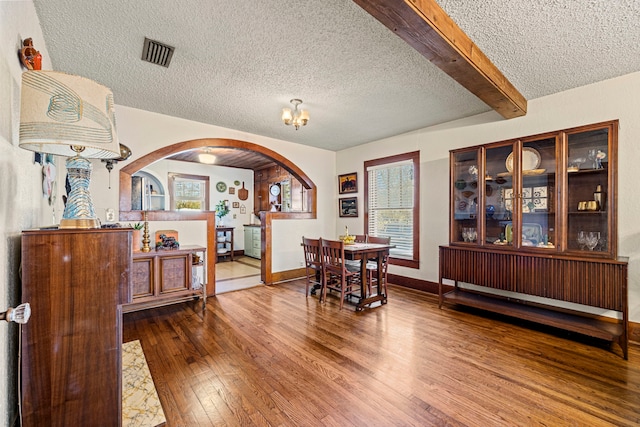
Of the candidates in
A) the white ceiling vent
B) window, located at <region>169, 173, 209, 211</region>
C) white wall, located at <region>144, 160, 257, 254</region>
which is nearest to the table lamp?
the white ceiling vent

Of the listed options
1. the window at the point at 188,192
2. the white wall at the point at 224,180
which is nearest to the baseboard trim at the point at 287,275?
the white wall at the point at 224,180

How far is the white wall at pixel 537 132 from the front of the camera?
8.56ft

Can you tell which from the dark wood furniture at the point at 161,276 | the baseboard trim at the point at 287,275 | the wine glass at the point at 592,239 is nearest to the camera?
the wine glass at the point at 592,239

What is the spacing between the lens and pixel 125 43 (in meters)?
2.18

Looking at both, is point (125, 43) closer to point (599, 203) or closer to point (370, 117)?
point (370, 117)

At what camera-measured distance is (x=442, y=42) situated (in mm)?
1799

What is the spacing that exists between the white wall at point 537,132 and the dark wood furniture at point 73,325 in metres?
3.89

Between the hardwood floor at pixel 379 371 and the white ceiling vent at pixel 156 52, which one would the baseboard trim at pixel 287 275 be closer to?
the hardwood floor at pixel 379 371

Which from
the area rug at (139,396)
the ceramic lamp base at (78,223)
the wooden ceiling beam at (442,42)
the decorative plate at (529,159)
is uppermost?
the wooden ceiling beam at (442,42)

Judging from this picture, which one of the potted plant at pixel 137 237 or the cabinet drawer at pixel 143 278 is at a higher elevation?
the potted plant at pixel 137 237

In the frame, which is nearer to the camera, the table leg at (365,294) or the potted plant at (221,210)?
the table leg at (365,294)

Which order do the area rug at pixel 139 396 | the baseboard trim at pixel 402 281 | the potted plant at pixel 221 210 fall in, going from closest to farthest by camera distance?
1. the area rug at pixel 139 396
2. the baseboard trim at pixel 402 281
3. the potted plant at pixel 221 210

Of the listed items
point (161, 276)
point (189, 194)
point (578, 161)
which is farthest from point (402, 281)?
point (189, 194)

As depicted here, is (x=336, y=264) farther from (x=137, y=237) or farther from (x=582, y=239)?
(x=582, y=239)
